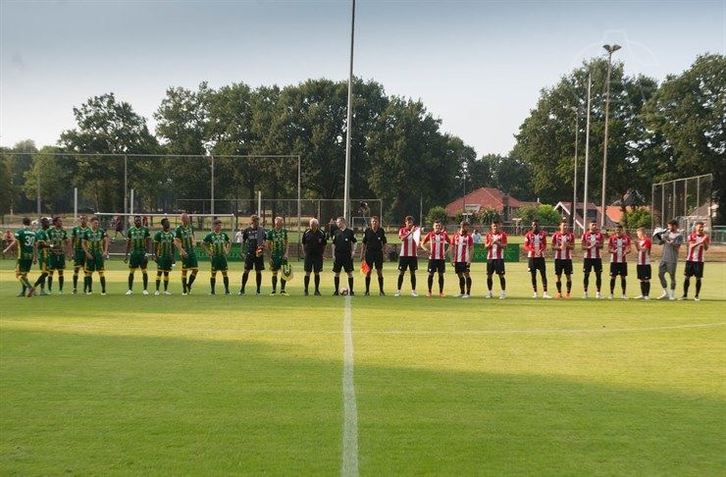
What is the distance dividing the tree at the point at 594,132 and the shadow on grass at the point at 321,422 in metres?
65.2

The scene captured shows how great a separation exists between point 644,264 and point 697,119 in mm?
50331

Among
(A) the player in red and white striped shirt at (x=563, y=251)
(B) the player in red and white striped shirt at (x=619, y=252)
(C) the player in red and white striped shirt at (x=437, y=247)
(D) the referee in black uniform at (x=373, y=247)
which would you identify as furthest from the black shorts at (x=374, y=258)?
(B) the player in red and white striped shirt at (x=619, y=252)

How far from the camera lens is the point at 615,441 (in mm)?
5973

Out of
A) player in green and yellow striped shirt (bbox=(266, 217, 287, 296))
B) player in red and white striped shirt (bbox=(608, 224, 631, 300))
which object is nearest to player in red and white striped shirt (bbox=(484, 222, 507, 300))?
player in red and white striped shirt (bbox=(608, 224, 631, 300))

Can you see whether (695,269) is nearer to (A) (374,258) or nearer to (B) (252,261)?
(A) (374,258)

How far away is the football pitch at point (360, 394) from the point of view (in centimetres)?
550

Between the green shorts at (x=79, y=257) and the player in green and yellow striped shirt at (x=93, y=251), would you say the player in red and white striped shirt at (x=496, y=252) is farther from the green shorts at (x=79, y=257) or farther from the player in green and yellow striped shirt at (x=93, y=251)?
the green shorts at (x=79, y=257)

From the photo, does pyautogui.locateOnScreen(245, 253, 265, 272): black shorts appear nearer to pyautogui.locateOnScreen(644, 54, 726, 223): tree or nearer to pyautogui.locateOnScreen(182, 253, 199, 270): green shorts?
pyautogui.locateOnScreen(182, 253, 199, 270): green shorts

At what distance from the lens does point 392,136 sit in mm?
71688

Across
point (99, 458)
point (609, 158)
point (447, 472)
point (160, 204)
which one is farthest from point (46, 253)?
point (609, 158)

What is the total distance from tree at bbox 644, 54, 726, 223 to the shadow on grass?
6194 cm

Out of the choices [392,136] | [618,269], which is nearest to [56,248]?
[618,269]

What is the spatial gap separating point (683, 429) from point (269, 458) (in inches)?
144

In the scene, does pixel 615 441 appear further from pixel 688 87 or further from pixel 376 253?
pixel 688 87
